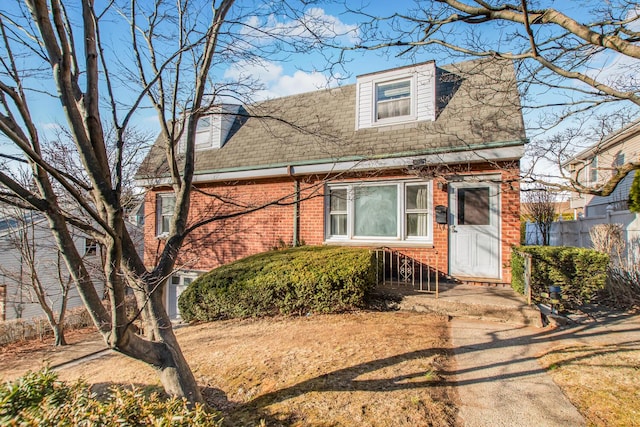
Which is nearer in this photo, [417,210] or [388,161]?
[388,161]

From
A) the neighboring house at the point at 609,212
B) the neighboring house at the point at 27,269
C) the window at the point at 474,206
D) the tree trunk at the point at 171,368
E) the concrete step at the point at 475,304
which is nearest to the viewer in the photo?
the tree trunk at the point at 171,368

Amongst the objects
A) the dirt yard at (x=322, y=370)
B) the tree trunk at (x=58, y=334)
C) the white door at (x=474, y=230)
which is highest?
the white door at (x=474, y=230)

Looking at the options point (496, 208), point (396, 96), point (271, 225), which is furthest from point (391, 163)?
point (271, 225)

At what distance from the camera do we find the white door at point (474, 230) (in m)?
7.29

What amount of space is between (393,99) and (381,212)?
309 cm

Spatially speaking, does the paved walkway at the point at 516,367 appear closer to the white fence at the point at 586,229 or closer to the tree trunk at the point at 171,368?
the tree trunk at the point at 171,368

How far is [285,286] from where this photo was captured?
21.0ft

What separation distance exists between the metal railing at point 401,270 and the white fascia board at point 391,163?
204 cm

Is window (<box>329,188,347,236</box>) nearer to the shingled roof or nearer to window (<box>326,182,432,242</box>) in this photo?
window (<box>326,182,432,242</box>)

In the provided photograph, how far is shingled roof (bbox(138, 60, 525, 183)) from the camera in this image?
681 centimetres

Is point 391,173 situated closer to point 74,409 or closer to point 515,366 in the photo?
point 515,366

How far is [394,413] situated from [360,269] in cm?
311

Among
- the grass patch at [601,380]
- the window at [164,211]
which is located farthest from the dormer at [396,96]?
the window at [164,211]

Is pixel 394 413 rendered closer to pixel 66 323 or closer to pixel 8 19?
pixel 8 19
